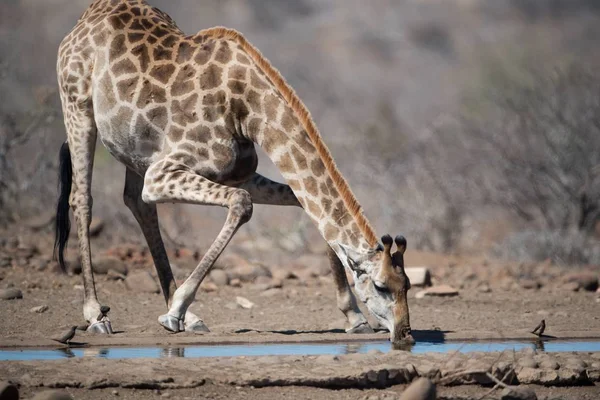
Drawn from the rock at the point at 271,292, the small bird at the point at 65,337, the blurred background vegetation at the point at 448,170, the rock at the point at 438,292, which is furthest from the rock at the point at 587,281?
the small bird at the point at 65,337

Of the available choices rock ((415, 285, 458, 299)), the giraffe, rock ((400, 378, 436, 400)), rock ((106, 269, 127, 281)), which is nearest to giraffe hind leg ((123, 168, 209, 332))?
the giraffe

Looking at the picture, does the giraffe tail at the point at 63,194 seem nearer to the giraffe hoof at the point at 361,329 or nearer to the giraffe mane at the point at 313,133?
the giraffe mane at the point at 313,133

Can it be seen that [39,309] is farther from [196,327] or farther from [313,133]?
[313,133]

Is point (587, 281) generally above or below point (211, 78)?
below

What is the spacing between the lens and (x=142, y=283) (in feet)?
36.7

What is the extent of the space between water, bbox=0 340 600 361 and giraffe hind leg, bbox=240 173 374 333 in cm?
88

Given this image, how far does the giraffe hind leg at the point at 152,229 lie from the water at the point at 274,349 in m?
2.00

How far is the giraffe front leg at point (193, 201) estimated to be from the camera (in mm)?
7980

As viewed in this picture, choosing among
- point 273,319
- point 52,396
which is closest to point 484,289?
point 273,319

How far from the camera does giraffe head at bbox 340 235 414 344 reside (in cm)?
752

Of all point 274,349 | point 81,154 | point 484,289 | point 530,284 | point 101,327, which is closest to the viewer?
point 274,349

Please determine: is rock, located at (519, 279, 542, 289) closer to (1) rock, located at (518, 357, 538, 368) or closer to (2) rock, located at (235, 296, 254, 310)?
(2) rock, located at (235, 296, 254, 310)

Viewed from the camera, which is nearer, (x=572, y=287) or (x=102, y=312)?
(x=102, y=312)

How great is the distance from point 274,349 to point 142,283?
4.05m
